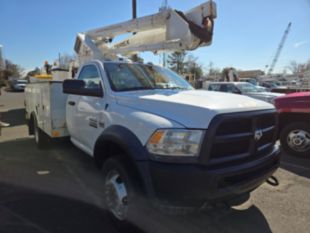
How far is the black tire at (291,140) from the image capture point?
570 cm

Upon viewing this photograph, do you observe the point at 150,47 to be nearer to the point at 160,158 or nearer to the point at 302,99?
the point at 302,99

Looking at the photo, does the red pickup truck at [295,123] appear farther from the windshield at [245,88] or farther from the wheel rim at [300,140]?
the windshield at [245,88]

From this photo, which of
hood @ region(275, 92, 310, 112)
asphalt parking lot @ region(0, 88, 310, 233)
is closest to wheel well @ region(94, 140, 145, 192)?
asphalt parking lot @ region(0, 88, 310, 233)

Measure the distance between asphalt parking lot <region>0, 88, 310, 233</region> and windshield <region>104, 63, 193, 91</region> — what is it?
65.2 inches

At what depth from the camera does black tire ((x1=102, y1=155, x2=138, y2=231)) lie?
2691mm

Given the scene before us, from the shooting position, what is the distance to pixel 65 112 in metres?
5.21

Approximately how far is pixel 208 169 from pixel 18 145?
628 cm

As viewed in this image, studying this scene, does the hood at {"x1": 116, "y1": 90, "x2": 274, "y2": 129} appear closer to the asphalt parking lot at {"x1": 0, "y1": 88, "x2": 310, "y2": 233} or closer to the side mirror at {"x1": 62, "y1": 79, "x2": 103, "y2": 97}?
the side mirror at {"x1": 62, "y1": 79, "x2": 103, "y2": 97}

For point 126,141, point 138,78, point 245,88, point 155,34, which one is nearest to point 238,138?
point 126,141

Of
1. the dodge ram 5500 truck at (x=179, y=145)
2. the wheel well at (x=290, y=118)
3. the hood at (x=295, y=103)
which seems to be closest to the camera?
the dodge ram 5500 truck at (x=179, y=145)

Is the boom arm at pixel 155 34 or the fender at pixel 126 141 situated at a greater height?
the boom arm at pixel 155 34

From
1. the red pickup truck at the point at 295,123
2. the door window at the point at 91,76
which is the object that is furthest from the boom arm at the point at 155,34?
the door window at the point at 91,76

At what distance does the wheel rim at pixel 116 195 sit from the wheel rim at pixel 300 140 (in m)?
4.40

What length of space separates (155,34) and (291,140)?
14.6 feet
